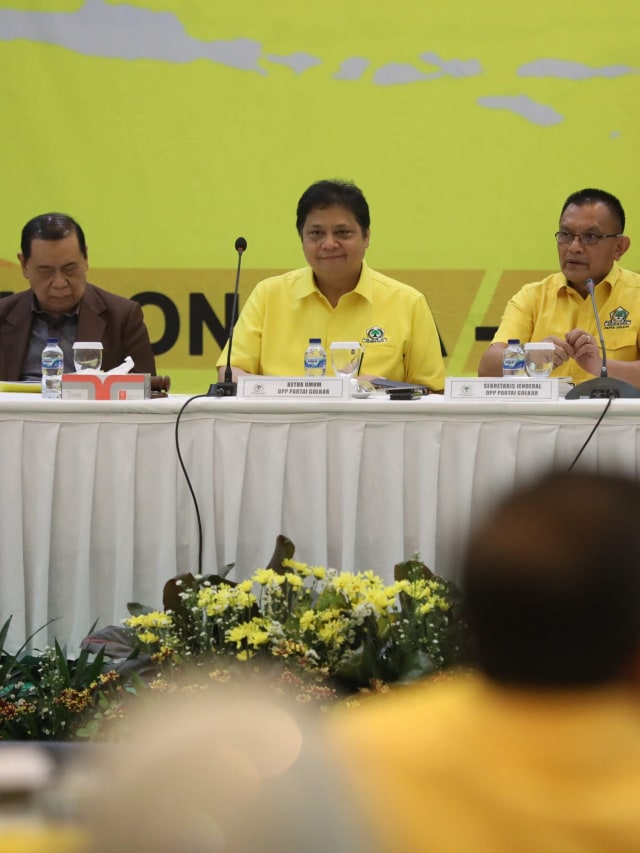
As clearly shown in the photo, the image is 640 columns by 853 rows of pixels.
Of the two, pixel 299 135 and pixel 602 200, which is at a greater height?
pixel 299 135

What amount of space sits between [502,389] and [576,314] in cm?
132

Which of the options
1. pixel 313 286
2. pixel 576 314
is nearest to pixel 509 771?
pixel 313 286

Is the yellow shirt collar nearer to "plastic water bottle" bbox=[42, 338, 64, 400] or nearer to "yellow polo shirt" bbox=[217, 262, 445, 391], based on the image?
"yellow polo shirt" bbox=[217, 262, 445, 391]

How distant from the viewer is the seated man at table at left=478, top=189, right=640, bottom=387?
3.54 meters

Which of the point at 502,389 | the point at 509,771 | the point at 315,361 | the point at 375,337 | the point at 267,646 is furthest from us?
the point at 375,337

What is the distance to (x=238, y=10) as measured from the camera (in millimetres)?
4316

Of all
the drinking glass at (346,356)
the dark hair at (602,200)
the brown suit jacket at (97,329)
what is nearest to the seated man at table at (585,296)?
the dark hair at (602,200)

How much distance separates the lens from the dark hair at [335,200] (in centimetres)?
341

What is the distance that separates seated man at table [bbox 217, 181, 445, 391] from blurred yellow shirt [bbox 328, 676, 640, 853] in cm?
275

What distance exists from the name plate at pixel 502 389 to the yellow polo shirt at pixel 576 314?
1101mm

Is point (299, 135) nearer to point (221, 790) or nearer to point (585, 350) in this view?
point (585, 350)

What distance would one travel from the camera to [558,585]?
1.97ft

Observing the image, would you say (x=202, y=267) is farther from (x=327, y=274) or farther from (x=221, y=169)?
(x=327, y=274)

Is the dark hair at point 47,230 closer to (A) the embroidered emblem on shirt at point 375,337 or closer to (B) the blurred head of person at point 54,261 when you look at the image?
(B) the blurred head of person at point 54,261
